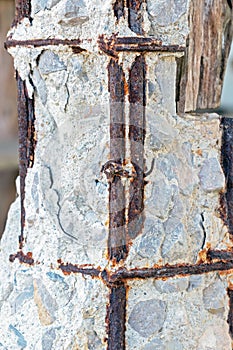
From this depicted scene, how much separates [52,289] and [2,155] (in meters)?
2.10

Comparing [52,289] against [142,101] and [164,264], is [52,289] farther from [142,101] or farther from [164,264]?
[142,101]

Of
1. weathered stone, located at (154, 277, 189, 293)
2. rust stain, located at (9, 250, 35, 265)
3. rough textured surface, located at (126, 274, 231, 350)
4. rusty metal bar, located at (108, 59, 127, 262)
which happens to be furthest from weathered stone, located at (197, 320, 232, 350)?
rust stain, located at (9, 250, 35, 265)

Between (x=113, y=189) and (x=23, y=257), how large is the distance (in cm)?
22

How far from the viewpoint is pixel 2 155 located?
11.1 feet

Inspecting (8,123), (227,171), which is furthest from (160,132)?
(8,123)

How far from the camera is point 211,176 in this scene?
137 cm

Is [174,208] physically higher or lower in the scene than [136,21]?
lower

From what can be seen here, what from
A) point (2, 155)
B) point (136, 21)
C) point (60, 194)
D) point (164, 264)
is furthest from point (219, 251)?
point (2, 155)

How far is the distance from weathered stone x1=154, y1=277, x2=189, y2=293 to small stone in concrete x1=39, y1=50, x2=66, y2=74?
40 cm

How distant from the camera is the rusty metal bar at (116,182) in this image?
129 centimetres

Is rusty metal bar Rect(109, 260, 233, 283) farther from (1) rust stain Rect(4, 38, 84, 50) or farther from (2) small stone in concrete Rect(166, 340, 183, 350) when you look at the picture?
(1) rust stain Rect(4, 38, 84, 50)

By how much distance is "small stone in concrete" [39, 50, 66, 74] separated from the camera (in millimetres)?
1318

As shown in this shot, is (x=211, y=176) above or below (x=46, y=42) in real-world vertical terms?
below

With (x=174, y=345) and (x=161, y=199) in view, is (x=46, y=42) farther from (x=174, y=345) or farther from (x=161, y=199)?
(x=174, y=345)
